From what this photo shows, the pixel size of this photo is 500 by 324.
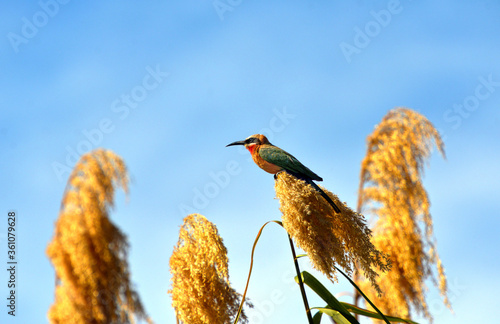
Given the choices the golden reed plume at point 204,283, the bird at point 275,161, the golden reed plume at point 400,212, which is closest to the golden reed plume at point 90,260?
the golden reed plume at point 204,283

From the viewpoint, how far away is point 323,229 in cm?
286

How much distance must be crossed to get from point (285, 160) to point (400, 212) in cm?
243

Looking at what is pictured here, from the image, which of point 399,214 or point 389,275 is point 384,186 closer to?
point 399,214

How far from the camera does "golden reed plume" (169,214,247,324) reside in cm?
301

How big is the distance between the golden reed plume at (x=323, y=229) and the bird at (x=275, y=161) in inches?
3.0

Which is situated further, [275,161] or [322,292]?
[275,161]

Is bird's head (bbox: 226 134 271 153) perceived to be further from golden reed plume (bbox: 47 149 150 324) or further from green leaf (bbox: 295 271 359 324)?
golden reed plume (bbox: 47 149 150 324)

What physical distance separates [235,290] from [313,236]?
2.19 feet

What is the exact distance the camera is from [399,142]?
5297 mm

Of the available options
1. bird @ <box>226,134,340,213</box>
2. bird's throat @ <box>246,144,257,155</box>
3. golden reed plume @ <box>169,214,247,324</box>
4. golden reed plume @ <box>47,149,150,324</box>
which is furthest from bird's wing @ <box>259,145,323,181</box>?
golden reed plume @ <box>47,149,150,324</box>

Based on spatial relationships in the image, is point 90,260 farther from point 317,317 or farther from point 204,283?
point 317,317

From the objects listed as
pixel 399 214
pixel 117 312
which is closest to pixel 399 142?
pixel 399 214

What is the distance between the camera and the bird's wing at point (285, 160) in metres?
3.20

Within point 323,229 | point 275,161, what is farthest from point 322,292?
point 275,161
